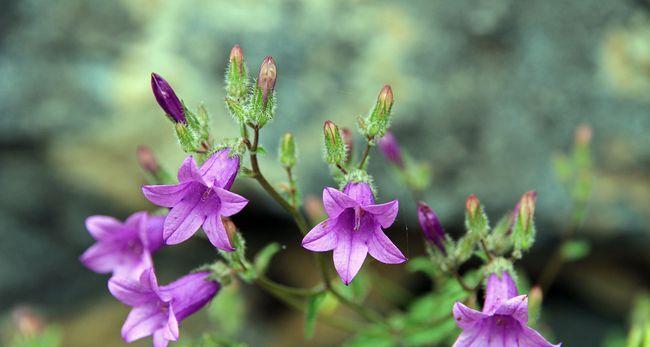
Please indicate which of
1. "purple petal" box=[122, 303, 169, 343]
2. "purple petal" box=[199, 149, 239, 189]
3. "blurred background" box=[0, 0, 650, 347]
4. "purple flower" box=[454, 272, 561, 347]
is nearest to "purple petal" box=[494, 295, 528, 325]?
"purple flower" box=[454, 272, 561, 347]

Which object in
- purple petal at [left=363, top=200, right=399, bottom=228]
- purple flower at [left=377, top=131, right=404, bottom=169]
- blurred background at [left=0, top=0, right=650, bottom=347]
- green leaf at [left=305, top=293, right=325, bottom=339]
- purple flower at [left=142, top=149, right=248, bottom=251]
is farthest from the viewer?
blurred background at [left=0, top=0, right=650, bottom=347]

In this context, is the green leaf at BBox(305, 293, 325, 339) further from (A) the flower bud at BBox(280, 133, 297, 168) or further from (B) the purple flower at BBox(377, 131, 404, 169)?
(B) the purple flower at BBox(377, 131, 404, 169)

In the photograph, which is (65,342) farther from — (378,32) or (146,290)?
(378,32)

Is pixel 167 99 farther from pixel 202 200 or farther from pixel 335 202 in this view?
pixel 335 202

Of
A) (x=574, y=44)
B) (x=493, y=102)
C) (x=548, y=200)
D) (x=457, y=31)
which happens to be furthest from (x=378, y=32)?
(x=548, y=200)

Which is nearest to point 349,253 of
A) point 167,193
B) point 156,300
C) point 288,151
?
point 288,151

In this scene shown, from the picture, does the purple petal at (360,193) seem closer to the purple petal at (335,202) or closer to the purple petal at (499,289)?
the purple petal at (335,202)
